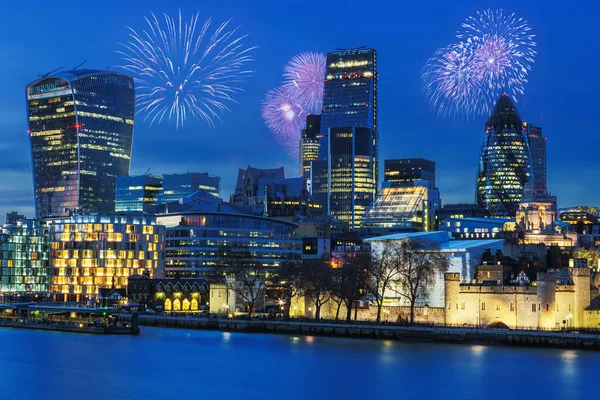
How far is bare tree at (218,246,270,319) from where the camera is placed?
438 feet

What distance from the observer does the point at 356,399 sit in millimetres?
69875

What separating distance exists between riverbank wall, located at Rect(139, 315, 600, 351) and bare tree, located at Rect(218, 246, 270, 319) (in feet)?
24.6

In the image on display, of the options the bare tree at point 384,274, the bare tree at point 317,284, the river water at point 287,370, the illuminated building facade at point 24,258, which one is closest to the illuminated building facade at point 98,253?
the illuminated building facade at point 24,258

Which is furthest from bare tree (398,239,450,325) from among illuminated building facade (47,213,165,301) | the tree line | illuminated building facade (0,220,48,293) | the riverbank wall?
illuminated building facade (0,220,48,293)

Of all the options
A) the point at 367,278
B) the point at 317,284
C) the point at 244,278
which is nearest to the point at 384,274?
the point at 367,278

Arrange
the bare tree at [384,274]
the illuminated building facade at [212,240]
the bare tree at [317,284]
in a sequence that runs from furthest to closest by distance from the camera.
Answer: the illuminated building facade at [212,240] → the bare tree at [317,284] → the bare tree at [384,274]

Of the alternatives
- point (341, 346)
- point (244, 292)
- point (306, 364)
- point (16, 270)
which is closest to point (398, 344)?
point (341, 346)

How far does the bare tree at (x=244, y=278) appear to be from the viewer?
133m

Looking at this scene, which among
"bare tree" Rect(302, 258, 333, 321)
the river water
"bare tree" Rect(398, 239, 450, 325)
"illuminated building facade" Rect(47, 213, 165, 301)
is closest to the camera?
the river water

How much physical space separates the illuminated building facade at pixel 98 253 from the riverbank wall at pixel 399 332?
37.2 meters

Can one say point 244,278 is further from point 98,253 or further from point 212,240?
point 98,253

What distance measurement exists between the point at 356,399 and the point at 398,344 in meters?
30.7

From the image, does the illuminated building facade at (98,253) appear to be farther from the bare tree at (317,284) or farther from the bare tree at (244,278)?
the bare tree at (317,284)

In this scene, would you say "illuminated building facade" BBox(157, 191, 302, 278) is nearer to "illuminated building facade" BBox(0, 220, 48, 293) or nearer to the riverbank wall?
"illuminated building facade" BBox(0, 220, 48, 293)
